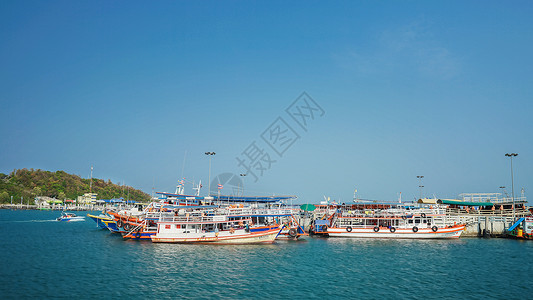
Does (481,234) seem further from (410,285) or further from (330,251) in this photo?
(410,285)

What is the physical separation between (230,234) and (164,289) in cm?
2056

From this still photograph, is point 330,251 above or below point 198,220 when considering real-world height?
below

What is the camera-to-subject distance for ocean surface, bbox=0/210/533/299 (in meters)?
23.9

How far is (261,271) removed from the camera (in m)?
30.3

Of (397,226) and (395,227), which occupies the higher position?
(397,226)

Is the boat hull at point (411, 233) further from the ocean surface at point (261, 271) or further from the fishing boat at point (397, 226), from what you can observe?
the ocean surface at point (261, 271)

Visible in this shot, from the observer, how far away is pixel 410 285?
26.4 m

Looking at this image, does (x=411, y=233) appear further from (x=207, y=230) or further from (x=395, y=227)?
(x=207, y=230)

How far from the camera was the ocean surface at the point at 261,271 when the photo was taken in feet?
78.3

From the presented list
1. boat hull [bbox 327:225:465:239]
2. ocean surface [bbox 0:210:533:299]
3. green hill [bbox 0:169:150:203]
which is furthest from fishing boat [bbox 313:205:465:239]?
green hill [bbox 0:169:150:203]

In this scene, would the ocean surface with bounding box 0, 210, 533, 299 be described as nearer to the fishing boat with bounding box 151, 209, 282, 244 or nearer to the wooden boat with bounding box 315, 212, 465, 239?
the fishing boat with bounding box 151, 209, 282, 244

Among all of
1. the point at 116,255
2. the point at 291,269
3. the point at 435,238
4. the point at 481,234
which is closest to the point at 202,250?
the point at 116,255

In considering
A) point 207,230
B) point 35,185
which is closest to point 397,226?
point 207,230

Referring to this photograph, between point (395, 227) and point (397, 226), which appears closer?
point (395, 227)
